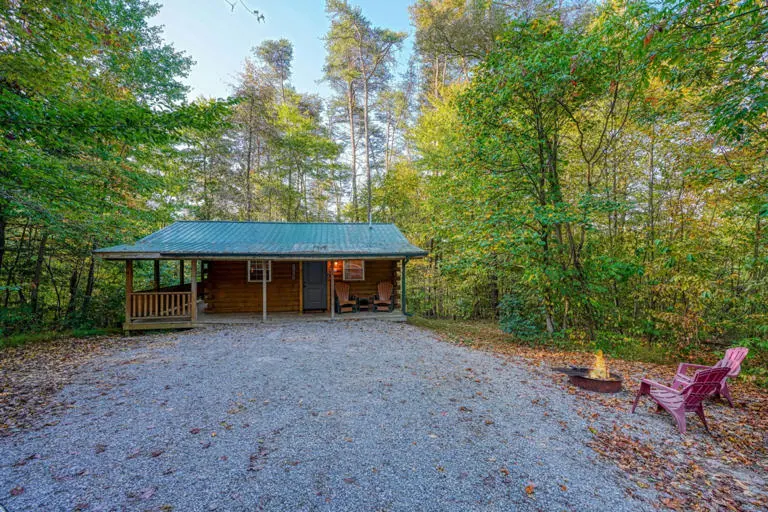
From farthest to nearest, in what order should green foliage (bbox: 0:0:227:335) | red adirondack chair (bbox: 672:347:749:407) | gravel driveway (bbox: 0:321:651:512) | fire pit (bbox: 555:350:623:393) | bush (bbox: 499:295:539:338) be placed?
bush (bbox: 499:295:539:338)
fire pit (bbox: 555:350:623:393)
green foliage (bbox: 0:0:227:335)
red adirondack chair (bbox: 672:347:749:407)
gravel driveway (bbox: 0:321:651:512)

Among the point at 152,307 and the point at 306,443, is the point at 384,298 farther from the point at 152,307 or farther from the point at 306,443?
the point at 306,443

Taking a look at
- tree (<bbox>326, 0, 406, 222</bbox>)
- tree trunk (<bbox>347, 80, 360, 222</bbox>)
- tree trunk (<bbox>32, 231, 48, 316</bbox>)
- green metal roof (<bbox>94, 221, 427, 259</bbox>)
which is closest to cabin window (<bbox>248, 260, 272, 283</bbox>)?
green metal roof (<bbox>94, 221, 427, 259</bbox>)

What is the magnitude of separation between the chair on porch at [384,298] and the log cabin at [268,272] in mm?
40

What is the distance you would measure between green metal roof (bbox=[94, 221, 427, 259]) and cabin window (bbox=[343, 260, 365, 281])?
0.80m

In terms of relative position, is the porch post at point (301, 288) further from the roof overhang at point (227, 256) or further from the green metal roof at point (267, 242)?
the roof overhang at point (227, 256)

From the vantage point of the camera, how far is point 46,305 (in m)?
8.92

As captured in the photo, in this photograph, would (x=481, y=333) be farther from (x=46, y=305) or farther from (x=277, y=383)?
(x=46, y=305)

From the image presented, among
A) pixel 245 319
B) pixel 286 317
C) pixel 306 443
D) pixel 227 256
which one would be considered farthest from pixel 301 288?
pixel 306 443

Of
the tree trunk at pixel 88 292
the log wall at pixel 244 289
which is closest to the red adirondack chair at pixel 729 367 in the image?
the log wall at pixel 244 289

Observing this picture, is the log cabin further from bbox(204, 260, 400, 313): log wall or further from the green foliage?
the green foliage

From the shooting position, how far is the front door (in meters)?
10.1

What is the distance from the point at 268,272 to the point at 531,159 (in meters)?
8.22

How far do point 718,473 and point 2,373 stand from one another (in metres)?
9.28

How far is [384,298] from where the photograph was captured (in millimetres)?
10062
